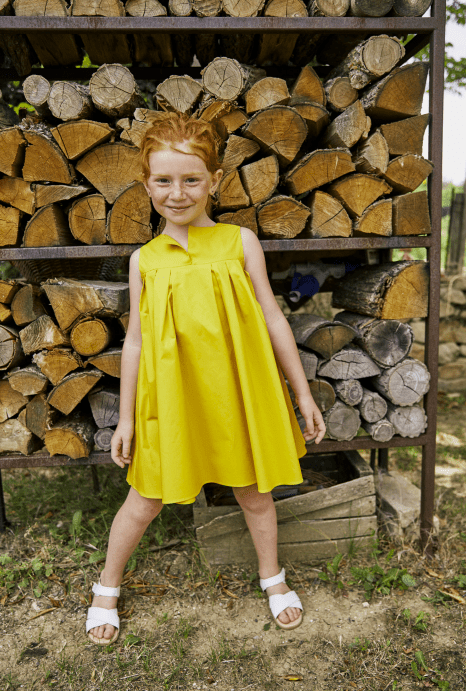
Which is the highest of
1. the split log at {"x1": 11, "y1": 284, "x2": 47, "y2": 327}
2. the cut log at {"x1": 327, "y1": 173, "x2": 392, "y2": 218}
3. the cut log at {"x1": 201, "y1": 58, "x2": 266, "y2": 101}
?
the cut log at {"x1": 201, "y1": 58, "x2": 266, "y2": 101}

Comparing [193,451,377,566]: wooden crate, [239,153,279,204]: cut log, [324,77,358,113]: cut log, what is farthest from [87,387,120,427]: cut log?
[324,77,358,113]: cut log

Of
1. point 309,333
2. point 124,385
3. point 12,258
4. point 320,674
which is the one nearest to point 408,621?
point 320,674

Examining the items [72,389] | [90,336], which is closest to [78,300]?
[90,336]

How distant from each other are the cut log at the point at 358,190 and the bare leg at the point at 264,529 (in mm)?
1247

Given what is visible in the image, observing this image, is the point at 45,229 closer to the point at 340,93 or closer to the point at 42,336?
the point at 42,336

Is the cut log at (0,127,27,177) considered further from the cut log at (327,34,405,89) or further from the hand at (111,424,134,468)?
the cut log at (327,34,405,89)

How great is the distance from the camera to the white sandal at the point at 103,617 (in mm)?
1885

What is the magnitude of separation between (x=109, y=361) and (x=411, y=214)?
1469 millimetres

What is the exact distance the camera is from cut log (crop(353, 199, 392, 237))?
2.02 m

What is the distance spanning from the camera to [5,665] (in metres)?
1.81

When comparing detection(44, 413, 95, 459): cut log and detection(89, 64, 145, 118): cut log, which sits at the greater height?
detection(89, 64, 145, 118): cut log

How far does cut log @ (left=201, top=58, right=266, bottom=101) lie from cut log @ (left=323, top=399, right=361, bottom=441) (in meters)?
1.42

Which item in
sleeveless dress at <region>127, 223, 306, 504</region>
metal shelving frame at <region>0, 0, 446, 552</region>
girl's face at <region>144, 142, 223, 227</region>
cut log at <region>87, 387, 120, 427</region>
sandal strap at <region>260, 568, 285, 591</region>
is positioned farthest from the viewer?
cut log at <region>87, 387, 120, 427</region>

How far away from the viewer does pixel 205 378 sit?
5.67 ft
